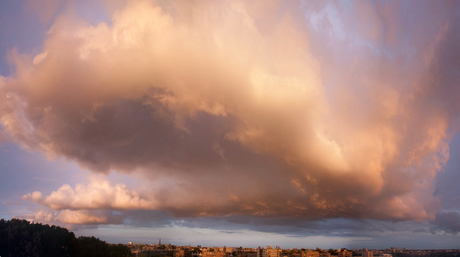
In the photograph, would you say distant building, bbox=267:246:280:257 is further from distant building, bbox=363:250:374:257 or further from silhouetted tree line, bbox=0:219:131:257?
silhouetted tree line, bbox=0:219:131:257

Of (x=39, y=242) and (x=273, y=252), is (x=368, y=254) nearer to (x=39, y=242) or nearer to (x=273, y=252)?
(x=273, y=252)

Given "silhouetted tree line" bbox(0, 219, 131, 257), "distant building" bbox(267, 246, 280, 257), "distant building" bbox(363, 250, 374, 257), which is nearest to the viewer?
"silhouetted tree line" bbox(0, 219, 131, 257)

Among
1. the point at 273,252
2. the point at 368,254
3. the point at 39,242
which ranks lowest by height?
the point at 273,252

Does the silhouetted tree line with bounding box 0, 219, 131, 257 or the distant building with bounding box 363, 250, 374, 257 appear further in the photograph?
the distant building with bounding box 363, 250, 374, 257

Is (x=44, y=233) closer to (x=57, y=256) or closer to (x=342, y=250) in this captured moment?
(x=57, y=256)

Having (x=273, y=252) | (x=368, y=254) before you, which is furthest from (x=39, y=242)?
(x=273, y=252)

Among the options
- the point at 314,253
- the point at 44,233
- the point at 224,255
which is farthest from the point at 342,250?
the point at 44,233

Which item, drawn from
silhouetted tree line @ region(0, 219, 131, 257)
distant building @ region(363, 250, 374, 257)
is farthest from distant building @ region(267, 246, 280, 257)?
silhouetted tree line @ region(0, 219, 131, 257)

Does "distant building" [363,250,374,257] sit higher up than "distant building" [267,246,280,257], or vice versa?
"distant building" [363,250,374,257]

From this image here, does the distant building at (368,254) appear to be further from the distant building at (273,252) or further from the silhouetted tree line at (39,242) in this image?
the silhouetted tree line at (39,242)

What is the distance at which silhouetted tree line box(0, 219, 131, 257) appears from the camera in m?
62.6

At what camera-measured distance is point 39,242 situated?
63.8 metres

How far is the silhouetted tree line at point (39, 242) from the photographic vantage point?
62.6 m

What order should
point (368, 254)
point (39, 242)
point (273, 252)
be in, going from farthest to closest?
point (273, 252), point (368, 254), point (39, 242)
